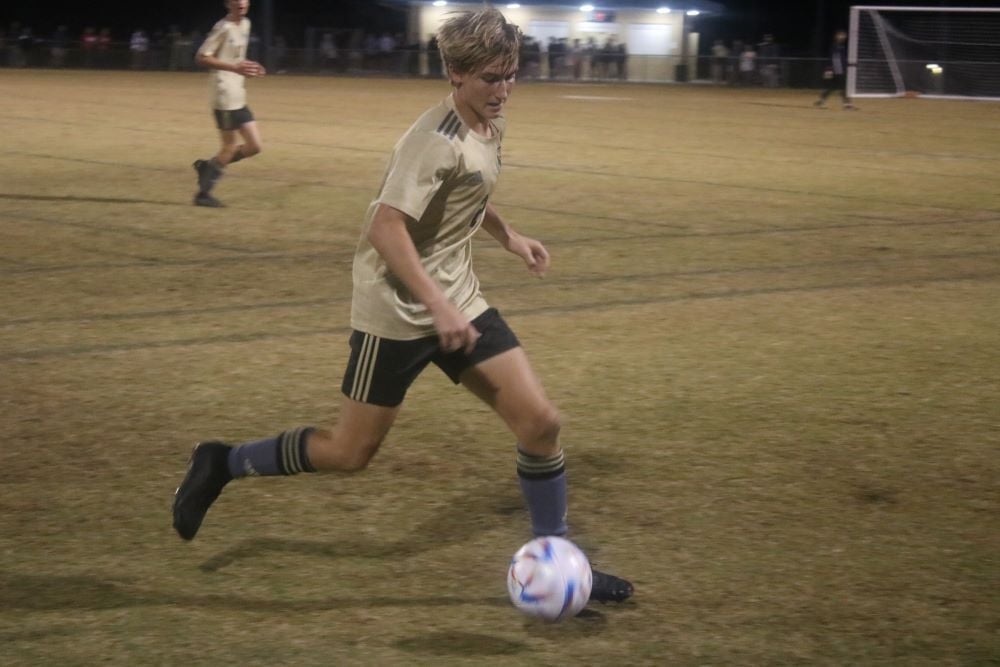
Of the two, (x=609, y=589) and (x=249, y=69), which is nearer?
(x=609, y=589)

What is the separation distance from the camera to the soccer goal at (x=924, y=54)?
32.7 metres

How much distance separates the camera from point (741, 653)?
3895mm

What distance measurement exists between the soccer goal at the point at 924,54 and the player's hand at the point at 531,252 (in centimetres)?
2883

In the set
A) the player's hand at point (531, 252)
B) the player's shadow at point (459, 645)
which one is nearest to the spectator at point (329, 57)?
the player's hand at point (531, 252)

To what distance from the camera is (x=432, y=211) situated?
13.5 ft

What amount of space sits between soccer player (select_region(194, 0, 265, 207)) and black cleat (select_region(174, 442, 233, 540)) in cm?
851

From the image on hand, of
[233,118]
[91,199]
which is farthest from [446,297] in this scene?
[91,199]

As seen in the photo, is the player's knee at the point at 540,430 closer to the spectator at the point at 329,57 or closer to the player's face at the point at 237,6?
the player's face at the point at 237,6

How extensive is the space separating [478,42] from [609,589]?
65.0 inches

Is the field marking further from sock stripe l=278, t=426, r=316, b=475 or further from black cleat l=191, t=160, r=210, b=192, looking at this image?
sock stripe l=278, t=426, r=316, b=475

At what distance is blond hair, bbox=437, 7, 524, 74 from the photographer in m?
3.91

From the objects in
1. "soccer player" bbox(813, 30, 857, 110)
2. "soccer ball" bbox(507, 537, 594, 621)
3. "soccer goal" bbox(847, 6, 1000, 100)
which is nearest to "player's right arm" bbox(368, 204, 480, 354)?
"soccer ball" bbox(507, 537, 594, 621)

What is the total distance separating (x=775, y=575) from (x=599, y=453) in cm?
148

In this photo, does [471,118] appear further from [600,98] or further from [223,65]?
[600,98]
